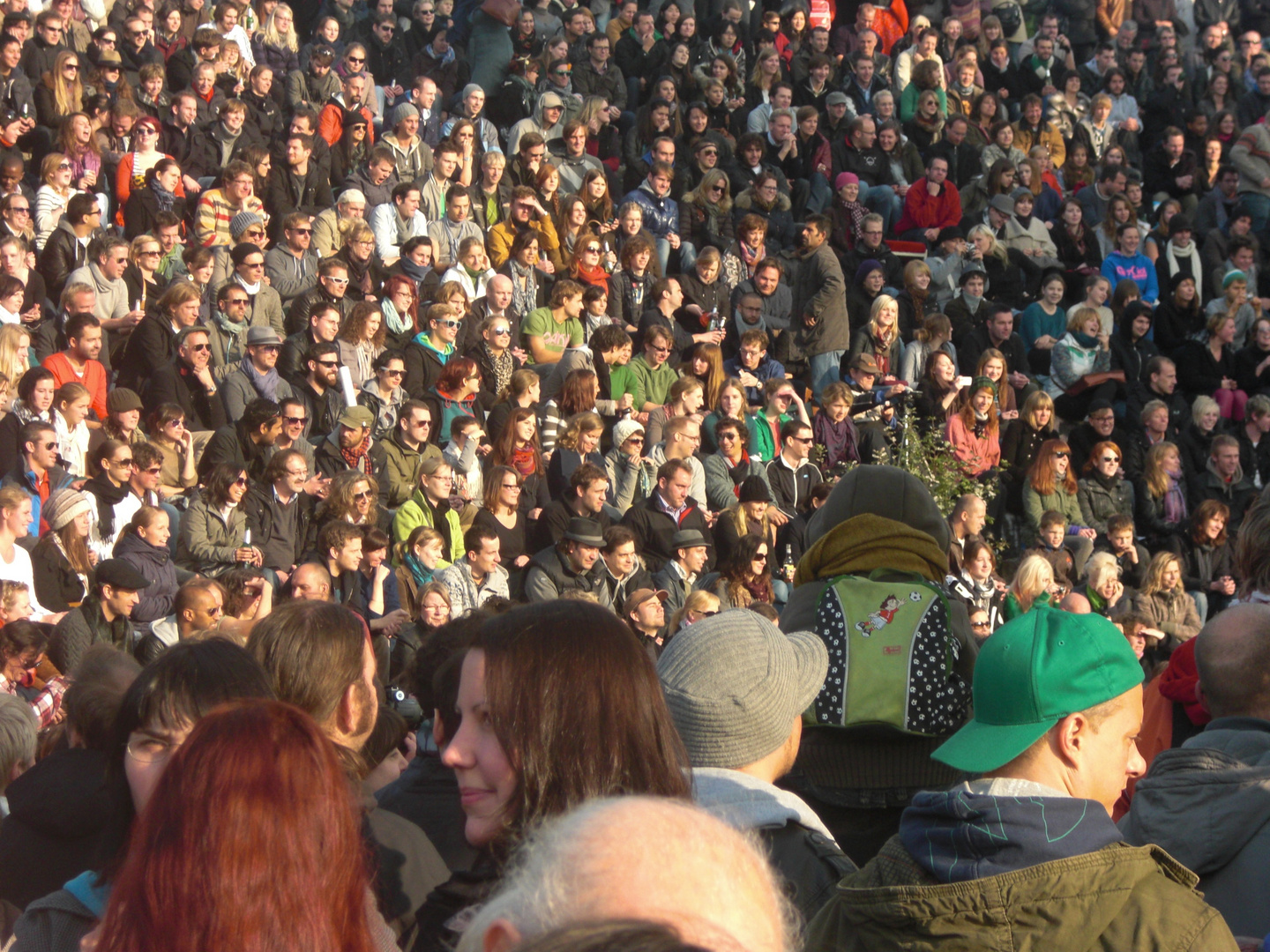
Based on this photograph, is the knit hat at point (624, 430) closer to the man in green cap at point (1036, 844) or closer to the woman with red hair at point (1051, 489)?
the woman with red hair at point (1051, 489)

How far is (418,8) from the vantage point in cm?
1432

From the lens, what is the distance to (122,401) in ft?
26.7

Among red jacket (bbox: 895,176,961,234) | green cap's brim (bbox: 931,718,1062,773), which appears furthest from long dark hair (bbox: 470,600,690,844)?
red jacket (bbox: 895,176,961,234)

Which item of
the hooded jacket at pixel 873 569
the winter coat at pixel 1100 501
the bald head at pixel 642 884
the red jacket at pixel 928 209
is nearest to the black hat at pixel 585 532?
the winter coat at pixel 1100 501

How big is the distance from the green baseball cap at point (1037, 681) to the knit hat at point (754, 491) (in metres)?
7.28

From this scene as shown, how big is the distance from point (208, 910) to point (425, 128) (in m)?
11.6

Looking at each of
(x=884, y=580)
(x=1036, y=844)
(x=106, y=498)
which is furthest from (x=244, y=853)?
(x=106, y=498)

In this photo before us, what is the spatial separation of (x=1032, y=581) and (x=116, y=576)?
206 inches

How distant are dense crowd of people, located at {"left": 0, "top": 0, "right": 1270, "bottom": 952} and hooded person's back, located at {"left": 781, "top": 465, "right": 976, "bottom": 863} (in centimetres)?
1

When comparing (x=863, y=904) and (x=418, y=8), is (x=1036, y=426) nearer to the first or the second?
(x=418, y=8)

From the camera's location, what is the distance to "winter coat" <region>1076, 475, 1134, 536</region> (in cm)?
1101

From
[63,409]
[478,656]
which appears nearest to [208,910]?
[478,656]

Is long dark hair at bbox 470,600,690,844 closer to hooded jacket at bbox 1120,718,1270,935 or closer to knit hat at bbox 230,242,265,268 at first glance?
hooded jacket at bbox 1120,718,1270,935

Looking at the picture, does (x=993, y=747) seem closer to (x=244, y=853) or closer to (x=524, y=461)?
(x=244, y=853)
